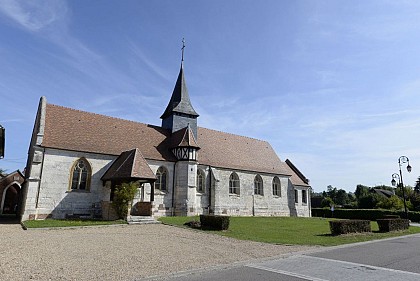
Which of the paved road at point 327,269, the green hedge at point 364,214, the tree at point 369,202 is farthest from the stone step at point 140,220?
the tree at point 369,202

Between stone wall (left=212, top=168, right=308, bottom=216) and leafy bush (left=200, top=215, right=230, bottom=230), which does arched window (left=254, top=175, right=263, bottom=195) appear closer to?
stone wall (left=212, top=168, right=308, bottom=216)

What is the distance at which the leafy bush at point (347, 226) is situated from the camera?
1531cm

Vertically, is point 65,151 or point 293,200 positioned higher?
point 65,151

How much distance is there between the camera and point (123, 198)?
17812mm

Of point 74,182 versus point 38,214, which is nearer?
point 38,214

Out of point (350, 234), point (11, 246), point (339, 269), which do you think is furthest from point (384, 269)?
point (11, 246)

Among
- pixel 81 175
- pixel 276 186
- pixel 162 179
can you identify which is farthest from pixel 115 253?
pixel 276 186

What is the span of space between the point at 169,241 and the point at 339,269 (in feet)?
21.9

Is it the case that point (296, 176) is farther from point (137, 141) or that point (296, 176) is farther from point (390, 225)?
point (137, 141)

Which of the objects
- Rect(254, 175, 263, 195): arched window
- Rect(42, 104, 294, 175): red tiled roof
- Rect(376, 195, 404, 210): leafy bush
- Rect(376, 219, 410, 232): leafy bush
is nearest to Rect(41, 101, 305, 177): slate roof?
Rect(42, 104, 294, 175): red tiled roof

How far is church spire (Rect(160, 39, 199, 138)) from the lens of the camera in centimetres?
2808

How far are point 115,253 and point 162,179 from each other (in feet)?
49.5

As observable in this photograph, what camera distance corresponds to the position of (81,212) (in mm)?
19969

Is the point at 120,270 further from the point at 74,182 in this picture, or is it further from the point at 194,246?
the point at 74,182
